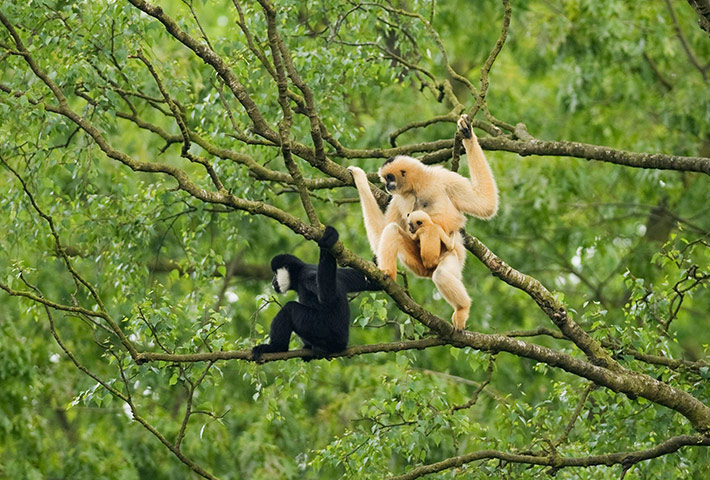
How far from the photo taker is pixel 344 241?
16750 millimetres

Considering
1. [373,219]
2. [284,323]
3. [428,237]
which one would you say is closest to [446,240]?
[428,237]

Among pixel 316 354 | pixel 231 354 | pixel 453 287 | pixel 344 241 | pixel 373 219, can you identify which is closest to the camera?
pixel 231 354

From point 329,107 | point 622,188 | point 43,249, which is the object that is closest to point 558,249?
point 622,188

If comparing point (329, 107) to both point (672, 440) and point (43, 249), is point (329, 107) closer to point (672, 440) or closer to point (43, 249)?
point (43, 249)

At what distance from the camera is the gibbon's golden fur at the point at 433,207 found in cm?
734

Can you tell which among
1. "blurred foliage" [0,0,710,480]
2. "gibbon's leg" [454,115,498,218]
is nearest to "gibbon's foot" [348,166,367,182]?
"gibbon's leg" [454,115,498,218]

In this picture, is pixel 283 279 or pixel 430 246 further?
pixel 283 279

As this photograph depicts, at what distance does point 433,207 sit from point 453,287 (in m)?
0.73

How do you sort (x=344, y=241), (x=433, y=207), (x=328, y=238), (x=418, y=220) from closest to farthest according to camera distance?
(x=328, y=238)
(x=418, y=220)
(x=433, y=207)
(x=344, y=241)

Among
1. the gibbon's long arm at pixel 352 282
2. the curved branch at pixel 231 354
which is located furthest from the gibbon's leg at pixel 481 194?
the gibbon's long arm at pixel 352 282

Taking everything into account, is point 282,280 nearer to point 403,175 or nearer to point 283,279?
point 283,279

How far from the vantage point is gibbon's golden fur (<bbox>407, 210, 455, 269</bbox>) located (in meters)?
7.35

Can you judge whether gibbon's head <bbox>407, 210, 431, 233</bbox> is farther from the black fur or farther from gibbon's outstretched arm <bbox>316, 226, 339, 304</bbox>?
the black fur

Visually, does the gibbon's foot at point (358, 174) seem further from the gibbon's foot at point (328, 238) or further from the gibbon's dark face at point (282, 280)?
the gibbon's dark face at point (282, 280)
